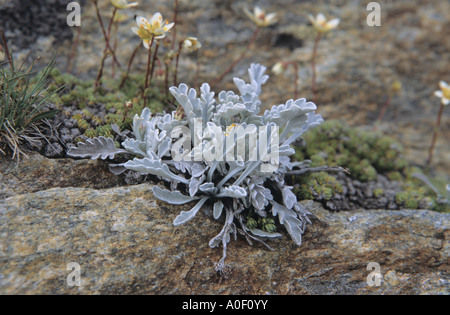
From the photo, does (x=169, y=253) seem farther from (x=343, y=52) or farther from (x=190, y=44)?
(x=343, y=52)

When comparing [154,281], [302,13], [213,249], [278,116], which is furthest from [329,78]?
[154,281]

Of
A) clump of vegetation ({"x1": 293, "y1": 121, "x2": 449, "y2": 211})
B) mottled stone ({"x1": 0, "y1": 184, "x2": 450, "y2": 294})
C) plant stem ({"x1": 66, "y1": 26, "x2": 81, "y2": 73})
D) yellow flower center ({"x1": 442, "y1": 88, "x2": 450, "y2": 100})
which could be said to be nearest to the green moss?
plant stem ({"x1": 66, "y1": 26, "x2": 81, "y2": 73})

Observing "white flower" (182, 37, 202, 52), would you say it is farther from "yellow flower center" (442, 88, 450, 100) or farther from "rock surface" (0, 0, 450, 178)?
"yellow flower center" (442, 88, 450, 100)

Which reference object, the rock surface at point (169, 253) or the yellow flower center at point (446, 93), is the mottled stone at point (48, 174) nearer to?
the rock surface at point (169, 253)

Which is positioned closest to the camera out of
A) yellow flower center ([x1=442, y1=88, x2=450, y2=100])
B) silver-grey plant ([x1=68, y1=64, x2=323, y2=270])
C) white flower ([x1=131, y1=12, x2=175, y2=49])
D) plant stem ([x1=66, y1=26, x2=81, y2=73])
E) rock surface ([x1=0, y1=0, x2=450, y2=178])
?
silver-grey plant ([x1=68, y1=64, x2=323, y2=270])

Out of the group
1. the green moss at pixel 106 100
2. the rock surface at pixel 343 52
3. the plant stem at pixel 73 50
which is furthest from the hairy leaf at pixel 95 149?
the rock surface at pixel 343 52

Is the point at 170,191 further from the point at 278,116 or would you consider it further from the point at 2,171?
the point at 2,171

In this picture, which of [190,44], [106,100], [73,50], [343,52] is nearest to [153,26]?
[190,44]
